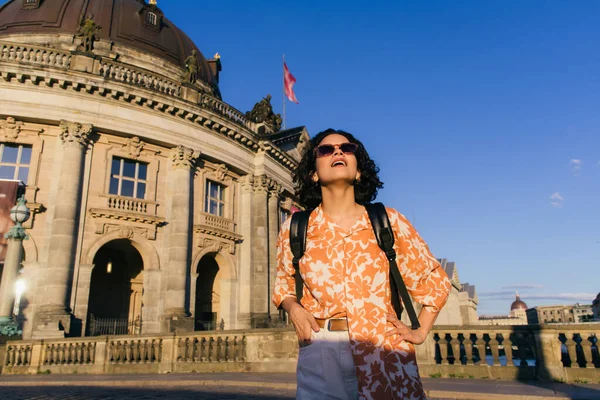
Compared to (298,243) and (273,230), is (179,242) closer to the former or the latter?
(273,230)

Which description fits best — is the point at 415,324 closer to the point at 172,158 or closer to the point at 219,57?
the point at 172,158

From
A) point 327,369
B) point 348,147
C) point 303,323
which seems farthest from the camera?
point 348,147

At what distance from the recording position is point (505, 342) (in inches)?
412

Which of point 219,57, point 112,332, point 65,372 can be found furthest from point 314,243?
point 219,57

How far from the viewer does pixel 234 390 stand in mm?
9312

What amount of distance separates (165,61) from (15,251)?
17.4 meters

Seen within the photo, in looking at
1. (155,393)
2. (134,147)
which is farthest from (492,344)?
(134,147)

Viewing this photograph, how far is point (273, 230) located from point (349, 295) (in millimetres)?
24753

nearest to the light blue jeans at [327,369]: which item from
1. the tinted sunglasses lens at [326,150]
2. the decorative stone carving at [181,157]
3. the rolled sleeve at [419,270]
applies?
the rolled sleeve at [419,270]

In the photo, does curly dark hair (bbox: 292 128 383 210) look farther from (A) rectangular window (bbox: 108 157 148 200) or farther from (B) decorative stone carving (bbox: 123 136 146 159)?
(B) decorative stone carving (bbox: 123 136 146 159)

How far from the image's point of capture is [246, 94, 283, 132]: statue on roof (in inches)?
1123

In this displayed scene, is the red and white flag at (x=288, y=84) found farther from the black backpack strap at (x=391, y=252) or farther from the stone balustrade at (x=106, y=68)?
the black backpack strap at (x=391, y=252)

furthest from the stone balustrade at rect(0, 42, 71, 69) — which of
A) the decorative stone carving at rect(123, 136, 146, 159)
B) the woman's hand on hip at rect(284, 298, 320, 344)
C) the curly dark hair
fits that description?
the woman's hand on hip at rect(284, 298, 320, 344)

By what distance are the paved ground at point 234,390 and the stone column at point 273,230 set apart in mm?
14675
